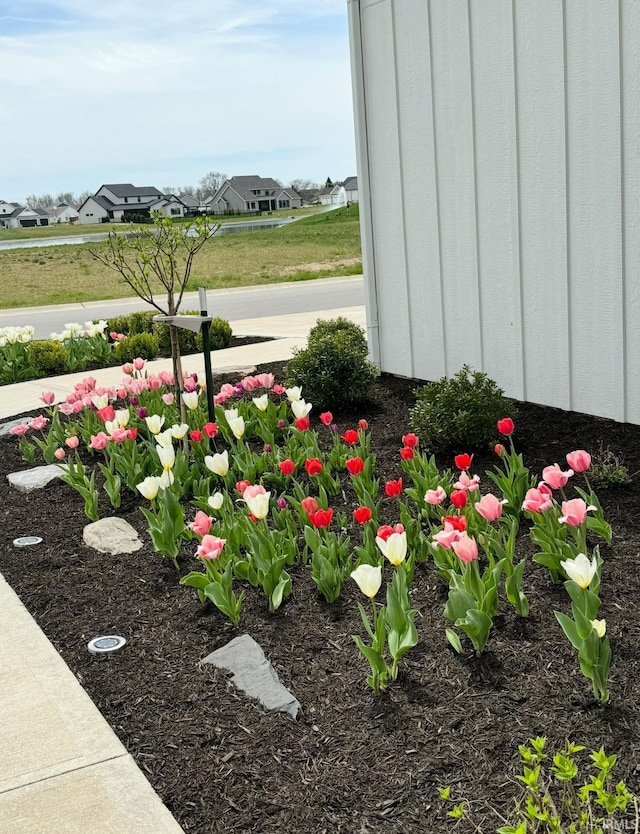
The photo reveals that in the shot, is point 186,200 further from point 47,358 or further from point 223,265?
point 47,358

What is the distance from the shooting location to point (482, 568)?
3.62 meters

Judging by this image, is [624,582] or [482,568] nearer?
[624,582]

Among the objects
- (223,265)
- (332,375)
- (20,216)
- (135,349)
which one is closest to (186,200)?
(20,216)

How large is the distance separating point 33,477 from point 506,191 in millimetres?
3391

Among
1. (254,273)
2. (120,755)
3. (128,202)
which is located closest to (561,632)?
(120,755)

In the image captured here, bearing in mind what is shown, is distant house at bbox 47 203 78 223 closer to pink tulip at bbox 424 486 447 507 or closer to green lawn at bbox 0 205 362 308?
green lawn at bbox 0 205 362 308

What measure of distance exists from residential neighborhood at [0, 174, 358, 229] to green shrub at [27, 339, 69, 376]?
8971cm

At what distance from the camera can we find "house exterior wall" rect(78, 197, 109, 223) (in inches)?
4498

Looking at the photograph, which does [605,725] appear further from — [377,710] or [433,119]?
[433,119]

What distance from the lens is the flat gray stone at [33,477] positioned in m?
5.33

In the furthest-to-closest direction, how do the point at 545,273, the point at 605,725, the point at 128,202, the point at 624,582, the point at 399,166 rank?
the point at 128,202 < the point at 399,166 < the point at 545,273 < the point at 624,582 < the point at 605,725

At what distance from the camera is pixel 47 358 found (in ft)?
30.9

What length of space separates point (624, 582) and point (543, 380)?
258cm

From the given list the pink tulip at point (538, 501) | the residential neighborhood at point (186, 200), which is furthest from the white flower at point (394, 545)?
the residential neighborhood at point (186, 200)
